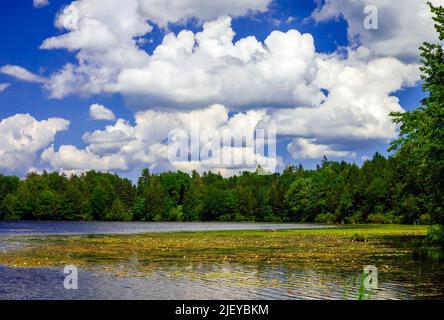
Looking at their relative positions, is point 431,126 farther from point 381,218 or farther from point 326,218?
point 326,218

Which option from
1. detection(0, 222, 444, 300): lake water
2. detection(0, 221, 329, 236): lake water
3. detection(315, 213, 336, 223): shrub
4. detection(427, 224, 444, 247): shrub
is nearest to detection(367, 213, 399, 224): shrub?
detection(315, 213, 336, 223): shrub

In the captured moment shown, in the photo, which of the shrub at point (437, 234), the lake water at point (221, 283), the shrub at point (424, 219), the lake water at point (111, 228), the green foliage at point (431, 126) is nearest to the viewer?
the lake water at point (221, 283)

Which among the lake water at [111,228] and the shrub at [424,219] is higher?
the shrub at [424,219]

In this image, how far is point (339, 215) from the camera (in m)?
192

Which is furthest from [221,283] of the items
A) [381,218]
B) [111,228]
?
[381,218]

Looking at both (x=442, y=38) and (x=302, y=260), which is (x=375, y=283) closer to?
(x=302, y=260)

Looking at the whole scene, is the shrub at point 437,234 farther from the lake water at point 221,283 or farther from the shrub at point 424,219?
the shrub at point 424,219

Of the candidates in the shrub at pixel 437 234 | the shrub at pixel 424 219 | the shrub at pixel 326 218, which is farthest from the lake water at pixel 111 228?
the shrub at pixel 437 234

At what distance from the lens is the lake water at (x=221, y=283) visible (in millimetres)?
30547

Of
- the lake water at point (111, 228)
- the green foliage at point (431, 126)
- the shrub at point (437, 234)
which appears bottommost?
the lake water at point (111, 228)

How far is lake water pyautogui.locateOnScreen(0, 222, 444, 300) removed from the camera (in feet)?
100

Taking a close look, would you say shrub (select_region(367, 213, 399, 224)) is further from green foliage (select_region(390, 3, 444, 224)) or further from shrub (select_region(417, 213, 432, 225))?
green foliage (select_region(390, 3, 444, 224))
